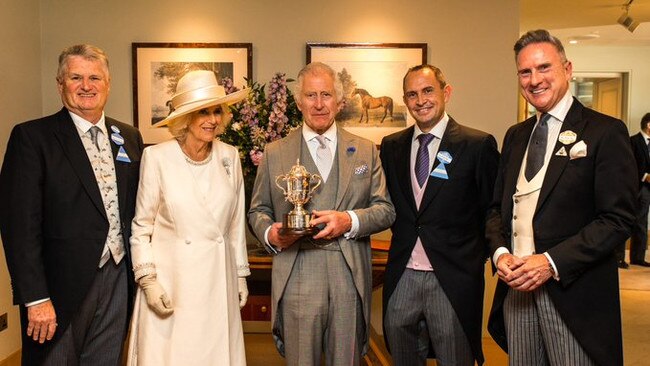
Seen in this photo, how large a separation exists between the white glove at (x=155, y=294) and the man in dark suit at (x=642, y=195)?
6.94m


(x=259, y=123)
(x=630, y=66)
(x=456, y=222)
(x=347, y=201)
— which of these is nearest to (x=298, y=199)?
(x=347, y=201)

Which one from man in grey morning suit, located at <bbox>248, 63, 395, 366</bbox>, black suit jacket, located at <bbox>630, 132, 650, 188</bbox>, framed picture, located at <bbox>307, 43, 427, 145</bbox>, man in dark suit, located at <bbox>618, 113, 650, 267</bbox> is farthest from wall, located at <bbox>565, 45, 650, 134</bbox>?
man in grey morning suit, located at <bbox>248, 63, 395, 366</bbox>

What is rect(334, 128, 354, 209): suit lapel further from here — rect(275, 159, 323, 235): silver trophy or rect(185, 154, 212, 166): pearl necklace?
rect(185, 154, 212, 166): pearl necklace

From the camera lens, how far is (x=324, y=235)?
2.44m

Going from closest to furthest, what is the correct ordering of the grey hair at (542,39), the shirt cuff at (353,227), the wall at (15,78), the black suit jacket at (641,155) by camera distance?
1. the grey hair at (542,39)
2. the shirt cuff at (353,227)
3. the wall at (15,78)
4. the black suit jacket at (641,155)

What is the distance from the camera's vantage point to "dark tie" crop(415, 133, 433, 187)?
112 inches

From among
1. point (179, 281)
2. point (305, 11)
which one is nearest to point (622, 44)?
point (305, 11)

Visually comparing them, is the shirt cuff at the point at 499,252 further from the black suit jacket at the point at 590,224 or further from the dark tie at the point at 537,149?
the dark tie at the point at 537,149

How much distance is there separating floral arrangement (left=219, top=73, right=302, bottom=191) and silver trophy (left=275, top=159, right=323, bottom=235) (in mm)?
1285

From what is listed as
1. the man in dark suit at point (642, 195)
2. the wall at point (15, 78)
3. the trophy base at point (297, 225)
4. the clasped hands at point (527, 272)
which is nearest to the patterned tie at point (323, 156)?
the trophy base at point (297, 225)

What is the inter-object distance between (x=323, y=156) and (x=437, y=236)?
0.62 metres

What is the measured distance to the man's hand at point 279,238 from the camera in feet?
8.09

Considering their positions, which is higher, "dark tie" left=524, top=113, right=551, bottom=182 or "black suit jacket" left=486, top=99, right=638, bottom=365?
"dark tie" left=524, top=113, right=551, bottom=182

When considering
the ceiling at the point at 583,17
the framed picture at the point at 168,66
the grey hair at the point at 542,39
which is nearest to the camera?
the grey hair at the point at 542,39
